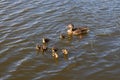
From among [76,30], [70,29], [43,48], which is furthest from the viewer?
[76,30]

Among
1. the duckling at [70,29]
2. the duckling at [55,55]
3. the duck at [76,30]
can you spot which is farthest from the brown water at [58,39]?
the duckling at [70,29]

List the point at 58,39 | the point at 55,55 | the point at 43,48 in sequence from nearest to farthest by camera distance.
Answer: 1. the point at 55,55
2. the point at 43,48
3. the point at 58,39

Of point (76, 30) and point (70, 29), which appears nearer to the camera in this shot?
point (70, 29)

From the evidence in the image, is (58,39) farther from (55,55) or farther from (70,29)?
(55,55)

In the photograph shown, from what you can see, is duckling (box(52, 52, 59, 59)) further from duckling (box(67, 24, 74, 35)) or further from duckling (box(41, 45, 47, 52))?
duckling (box(67, 24, 74, 35))

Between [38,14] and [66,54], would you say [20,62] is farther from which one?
[38,14]

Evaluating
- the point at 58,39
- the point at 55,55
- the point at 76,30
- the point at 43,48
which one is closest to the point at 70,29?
the point at 76,30

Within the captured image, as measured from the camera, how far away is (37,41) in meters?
12.8

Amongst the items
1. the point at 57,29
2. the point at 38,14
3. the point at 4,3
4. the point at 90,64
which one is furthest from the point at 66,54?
the point at 4,3

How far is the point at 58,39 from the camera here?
506 inches

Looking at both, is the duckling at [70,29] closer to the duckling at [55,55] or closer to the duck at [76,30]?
the duck at [76,30]

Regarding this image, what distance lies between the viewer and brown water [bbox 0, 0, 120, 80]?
1071 cm

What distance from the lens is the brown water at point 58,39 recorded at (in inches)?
422

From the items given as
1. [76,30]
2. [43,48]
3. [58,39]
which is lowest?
[43,48]
